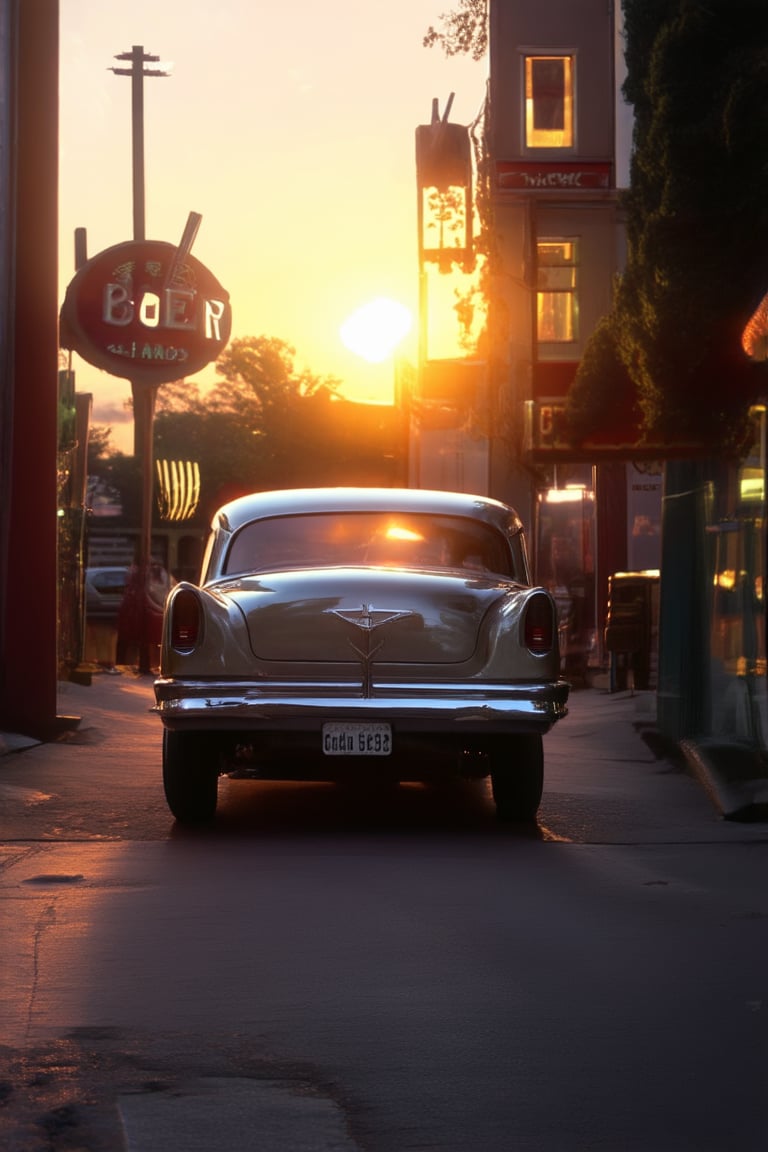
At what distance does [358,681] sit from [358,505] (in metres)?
1.86

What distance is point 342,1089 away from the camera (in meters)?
4.89

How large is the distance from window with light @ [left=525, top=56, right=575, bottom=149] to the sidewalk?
398 inches

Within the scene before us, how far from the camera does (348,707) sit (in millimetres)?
9531

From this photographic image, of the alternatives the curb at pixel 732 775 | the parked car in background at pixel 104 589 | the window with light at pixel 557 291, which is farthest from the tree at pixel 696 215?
the parked car in background at pixel 104 589

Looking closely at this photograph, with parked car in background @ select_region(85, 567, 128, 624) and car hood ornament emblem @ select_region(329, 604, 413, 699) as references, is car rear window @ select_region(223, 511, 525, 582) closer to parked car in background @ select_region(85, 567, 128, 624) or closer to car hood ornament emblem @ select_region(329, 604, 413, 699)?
car hood ornament emblem @ select_region(329, 604, 413, 699)

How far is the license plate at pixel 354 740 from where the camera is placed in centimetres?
955

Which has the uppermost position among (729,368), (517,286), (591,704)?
(517,286)

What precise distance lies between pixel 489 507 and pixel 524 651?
1.87 meters

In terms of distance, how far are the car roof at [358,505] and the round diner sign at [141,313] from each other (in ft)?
53.1

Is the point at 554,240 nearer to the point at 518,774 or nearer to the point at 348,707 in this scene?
the point at 518,774

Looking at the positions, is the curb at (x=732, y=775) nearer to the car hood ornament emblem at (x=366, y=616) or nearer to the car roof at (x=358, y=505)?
the car roof at (x=358, y=505)

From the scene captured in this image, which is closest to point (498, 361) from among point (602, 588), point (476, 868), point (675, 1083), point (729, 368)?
point (602, 588)

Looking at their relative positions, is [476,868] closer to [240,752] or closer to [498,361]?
[240,752]

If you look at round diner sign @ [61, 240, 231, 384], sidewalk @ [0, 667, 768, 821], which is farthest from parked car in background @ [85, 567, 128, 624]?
sidewalk @ [0, 667, 768, 821]
